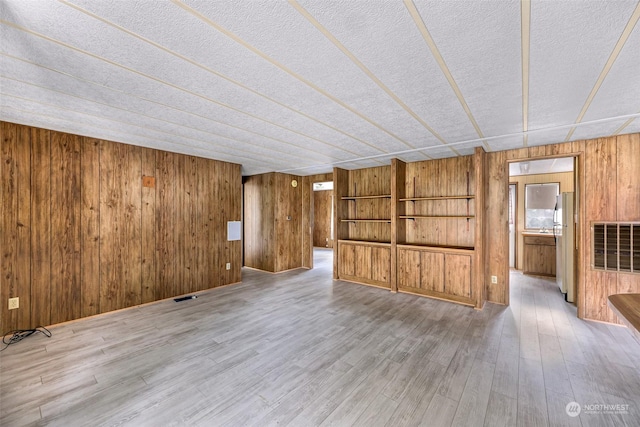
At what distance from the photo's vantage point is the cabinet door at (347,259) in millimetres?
5363

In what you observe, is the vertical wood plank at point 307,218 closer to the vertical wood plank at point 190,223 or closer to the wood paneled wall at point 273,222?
the wood paneled wall at point 273,222

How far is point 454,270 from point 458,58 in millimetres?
3331

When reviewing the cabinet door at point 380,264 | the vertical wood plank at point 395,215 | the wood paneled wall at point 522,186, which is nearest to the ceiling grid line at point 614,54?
the vertical wood plank at point 395,215

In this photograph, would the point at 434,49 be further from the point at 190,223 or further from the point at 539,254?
the point at 539,254

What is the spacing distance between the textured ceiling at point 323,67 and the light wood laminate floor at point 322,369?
7.77 ft

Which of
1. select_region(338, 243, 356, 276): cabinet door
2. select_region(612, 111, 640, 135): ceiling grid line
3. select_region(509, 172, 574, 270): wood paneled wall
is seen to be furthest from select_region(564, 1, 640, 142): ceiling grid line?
select_region(509, 172, 574, 270): wood paneled wall

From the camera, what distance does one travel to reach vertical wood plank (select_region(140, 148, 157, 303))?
3953 millimetres

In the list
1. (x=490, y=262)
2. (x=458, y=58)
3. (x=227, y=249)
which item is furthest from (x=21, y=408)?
(x=490, y=262)

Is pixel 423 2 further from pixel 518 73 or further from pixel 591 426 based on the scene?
pixel 591 426

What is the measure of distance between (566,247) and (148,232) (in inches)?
267

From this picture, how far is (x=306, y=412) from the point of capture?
5.83ft

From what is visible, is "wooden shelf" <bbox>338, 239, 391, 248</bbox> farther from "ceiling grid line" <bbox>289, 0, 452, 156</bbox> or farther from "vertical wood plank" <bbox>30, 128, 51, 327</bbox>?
"vertical wood plank" <bbox>30, 128, 51, 327</bbox>

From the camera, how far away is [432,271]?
4.30 metres

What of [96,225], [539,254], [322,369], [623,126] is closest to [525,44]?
[623,126]
